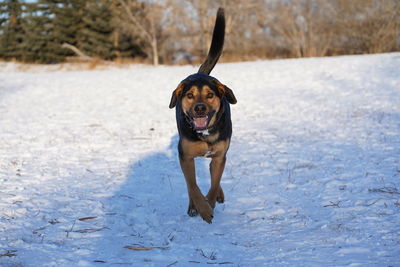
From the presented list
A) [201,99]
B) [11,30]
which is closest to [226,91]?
[201,99]

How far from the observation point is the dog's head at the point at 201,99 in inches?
164

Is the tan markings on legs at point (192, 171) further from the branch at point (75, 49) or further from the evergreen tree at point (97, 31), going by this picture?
the branch at point (75, 49)

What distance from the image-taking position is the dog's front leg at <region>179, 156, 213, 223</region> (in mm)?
4128

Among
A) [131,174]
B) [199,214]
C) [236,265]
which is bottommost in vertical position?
[131,174]

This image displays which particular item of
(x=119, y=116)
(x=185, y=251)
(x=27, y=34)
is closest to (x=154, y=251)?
(x=185, y=251)

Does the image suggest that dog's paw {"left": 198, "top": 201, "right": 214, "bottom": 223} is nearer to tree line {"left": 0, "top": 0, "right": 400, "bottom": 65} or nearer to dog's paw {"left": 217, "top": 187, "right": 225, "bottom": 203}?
dog's paw {"left": 217, "top": 187, "right": 225, "bottom": 203}

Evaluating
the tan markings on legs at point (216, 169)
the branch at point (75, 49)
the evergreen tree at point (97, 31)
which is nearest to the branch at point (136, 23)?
the evergreen tree at point (97, 31)

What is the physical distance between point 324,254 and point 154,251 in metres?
1.36

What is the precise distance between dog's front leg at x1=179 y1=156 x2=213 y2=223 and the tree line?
2972 cm

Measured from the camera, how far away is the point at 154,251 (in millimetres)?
3312

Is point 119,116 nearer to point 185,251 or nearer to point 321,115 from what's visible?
point 321,115

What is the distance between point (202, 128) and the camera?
4.21 meters

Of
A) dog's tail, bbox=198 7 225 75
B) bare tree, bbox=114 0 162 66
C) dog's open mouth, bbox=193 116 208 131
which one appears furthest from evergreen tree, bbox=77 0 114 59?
dog's open mouth, bbox=193 116 208 131

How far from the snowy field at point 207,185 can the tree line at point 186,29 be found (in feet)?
68.0
